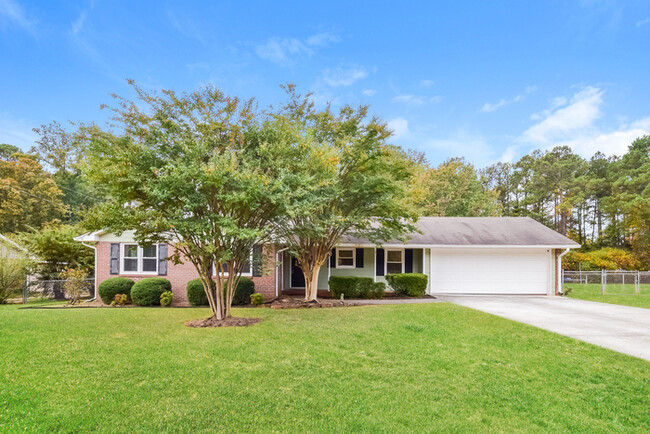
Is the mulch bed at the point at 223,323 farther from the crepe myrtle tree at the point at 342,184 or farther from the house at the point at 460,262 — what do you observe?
the house at the point at 460,262

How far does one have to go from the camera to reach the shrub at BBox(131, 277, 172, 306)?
42.4ft

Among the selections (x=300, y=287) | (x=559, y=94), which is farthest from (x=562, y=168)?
(x=300, y=287)

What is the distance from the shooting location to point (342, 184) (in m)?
12.0

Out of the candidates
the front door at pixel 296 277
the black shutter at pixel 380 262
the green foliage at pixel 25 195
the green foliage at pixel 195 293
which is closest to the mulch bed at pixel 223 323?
the green foliage at pixel 195 293

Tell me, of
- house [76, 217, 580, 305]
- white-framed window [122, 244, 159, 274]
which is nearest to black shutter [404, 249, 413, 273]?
house [76, 217, 580, 305]

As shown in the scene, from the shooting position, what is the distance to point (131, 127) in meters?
9.02

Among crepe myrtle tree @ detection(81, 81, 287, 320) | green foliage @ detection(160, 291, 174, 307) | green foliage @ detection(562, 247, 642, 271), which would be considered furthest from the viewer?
green foliage @ detection(562, 247, 642, 271)

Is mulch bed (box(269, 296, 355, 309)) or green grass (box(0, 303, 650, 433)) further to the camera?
mulch bed (box(269, 296, 355, 309))

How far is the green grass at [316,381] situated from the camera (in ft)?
12.3

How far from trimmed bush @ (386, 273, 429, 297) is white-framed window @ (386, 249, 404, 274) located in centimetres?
169

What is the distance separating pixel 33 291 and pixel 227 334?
13.8 metres

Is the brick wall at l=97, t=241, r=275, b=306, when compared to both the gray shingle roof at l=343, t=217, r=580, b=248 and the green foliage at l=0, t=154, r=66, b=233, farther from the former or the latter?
the green foliage at l=0, t=154, r=66, b=233

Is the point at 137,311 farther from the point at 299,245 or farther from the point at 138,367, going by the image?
the point at 138,367

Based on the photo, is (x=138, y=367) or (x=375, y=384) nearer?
(x=375, y=384)
